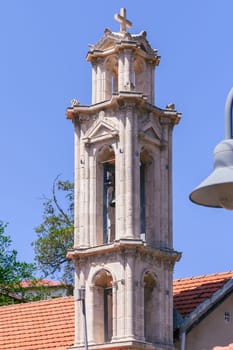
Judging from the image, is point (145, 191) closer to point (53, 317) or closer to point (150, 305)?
point (150, 305)

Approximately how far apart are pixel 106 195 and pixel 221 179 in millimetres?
14398

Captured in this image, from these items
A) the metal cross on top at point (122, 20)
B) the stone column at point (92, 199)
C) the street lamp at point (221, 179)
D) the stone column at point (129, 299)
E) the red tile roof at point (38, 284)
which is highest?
the metal cross on top at point (122, 20)

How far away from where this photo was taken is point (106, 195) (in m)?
30.3

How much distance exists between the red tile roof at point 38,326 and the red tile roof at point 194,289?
2.61 meters

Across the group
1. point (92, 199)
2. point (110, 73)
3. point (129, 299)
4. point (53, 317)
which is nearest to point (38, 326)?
point (53, 317)

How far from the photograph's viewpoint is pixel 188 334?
29781mm

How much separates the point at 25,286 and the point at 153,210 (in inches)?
780

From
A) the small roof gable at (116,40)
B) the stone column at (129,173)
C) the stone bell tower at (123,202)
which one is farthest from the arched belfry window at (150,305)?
the small roof gable at (116,40)

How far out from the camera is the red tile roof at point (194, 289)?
30.4 m

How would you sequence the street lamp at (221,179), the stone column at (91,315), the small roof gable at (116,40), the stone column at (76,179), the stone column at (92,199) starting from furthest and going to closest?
1. the small roof gable at (116,40)
2. the stone column at (76,179)
3. the stone column at (92,199)
4. the stone column at (91,315)
5. the street lamp at (221,179)

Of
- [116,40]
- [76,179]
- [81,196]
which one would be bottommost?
[81,196]

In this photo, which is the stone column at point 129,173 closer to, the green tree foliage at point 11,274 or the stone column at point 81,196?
the stone column at point 81,196

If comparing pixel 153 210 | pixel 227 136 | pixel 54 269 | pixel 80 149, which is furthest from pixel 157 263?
pixel 54 269

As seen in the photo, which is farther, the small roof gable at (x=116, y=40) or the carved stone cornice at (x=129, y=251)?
the small roof gable at (x=116, y=40)
